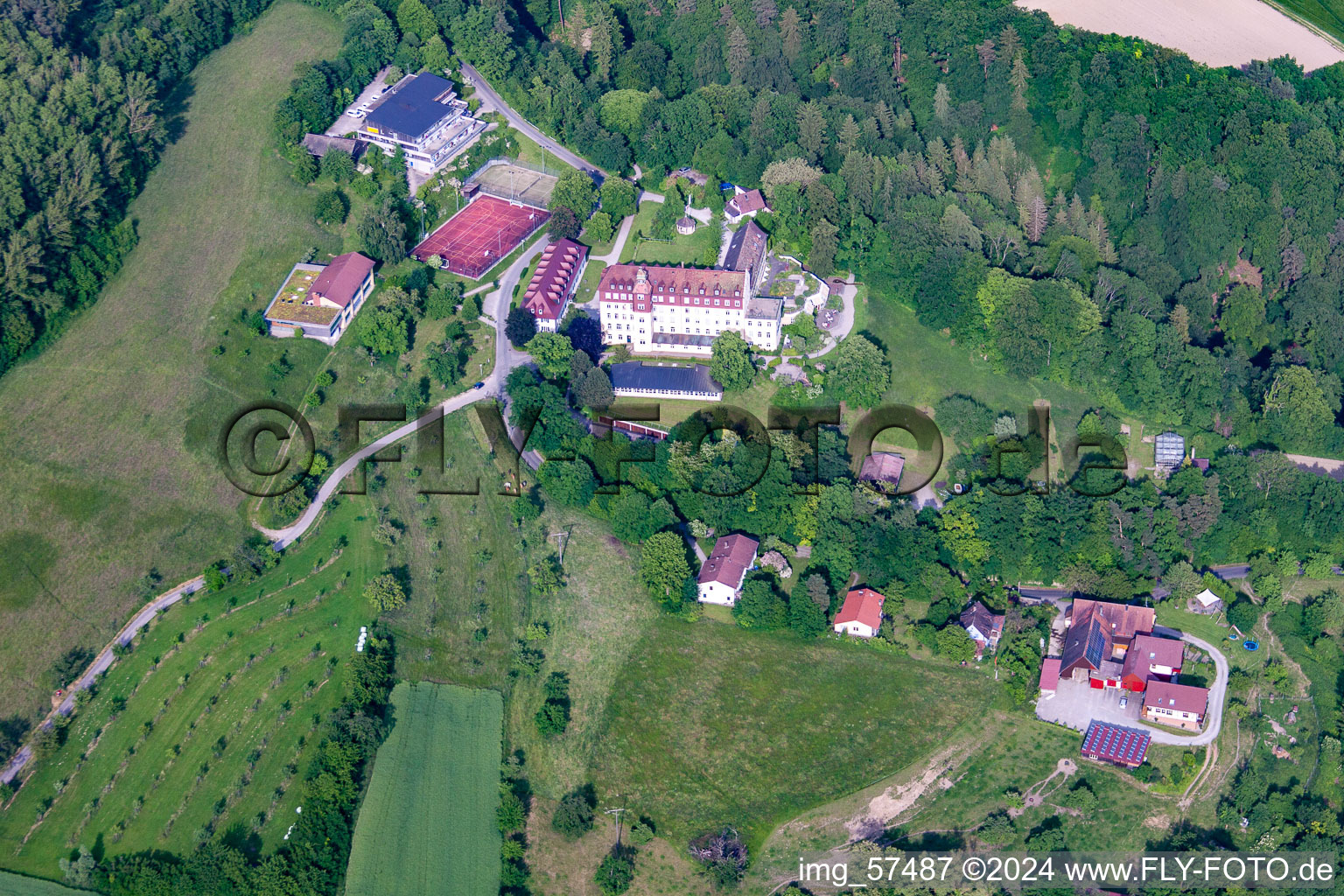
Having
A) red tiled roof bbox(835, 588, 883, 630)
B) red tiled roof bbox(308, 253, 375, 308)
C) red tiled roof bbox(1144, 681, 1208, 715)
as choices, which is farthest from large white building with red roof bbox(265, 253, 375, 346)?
red tiled roof bbox(1144, 681, 1208, 715)

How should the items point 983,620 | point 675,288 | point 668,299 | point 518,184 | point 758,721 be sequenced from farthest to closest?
point 518,184 → point 668,299 → point 675,288 → point 983,620 → point 758,721

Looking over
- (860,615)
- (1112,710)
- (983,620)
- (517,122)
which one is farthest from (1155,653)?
(517,122)

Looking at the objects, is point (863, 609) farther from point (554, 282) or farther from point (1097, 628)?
point (554, 282)

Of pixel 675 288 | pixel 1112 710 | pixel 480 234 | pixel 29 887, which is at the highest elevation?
pixel 675 288

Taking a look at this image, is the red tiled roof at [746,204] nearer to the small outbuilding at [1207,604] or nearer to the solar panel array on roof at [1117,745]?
the small outbuilding at [1207,604]

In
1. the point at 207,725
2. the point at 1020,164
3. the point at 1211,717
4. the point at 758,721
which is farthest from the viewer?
the point at 1020,164

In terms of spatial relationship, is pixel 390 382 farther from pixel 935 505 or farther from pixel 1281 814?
pixel 1281 814

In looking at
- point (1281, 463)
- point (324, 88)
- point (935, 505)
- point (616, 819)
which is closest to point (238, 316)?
point (324, 88)

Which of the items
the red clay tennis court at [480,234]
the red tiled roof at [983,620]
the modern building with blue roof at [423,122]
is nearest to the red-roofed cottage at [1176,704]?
the red tiled roof at [983,620]
